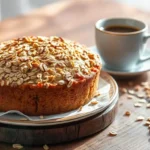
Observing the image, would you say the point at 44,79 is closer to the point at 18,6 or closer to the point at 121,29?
the point at 121,29

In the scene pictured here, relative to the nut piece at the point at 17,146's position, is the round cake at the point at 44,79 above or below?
above

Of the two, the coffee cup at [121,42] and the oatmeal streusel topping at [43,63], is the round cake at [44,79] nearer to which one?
the oatmeal streusel topping at [43,63]

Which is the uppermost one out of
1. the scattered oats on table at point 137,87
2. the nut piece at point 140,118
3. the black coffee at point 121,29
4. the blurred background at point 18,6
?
the black coffee at point 121,29

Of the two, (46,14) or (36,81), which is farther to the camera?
(46,14)

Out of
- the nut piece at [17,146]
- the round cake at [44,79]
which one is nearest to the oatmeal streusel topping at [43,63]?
the round cake at [44,79]

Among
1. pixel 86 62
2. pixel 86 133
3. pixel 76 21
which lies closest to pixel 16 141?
pixel 86 133

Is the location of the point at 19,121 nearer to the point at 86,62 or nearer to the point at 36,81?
the point at 36,81

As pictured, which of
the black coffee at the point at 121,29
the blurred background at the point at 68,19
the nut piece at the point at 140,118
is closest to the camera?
the nut piece at the point at 140,118
